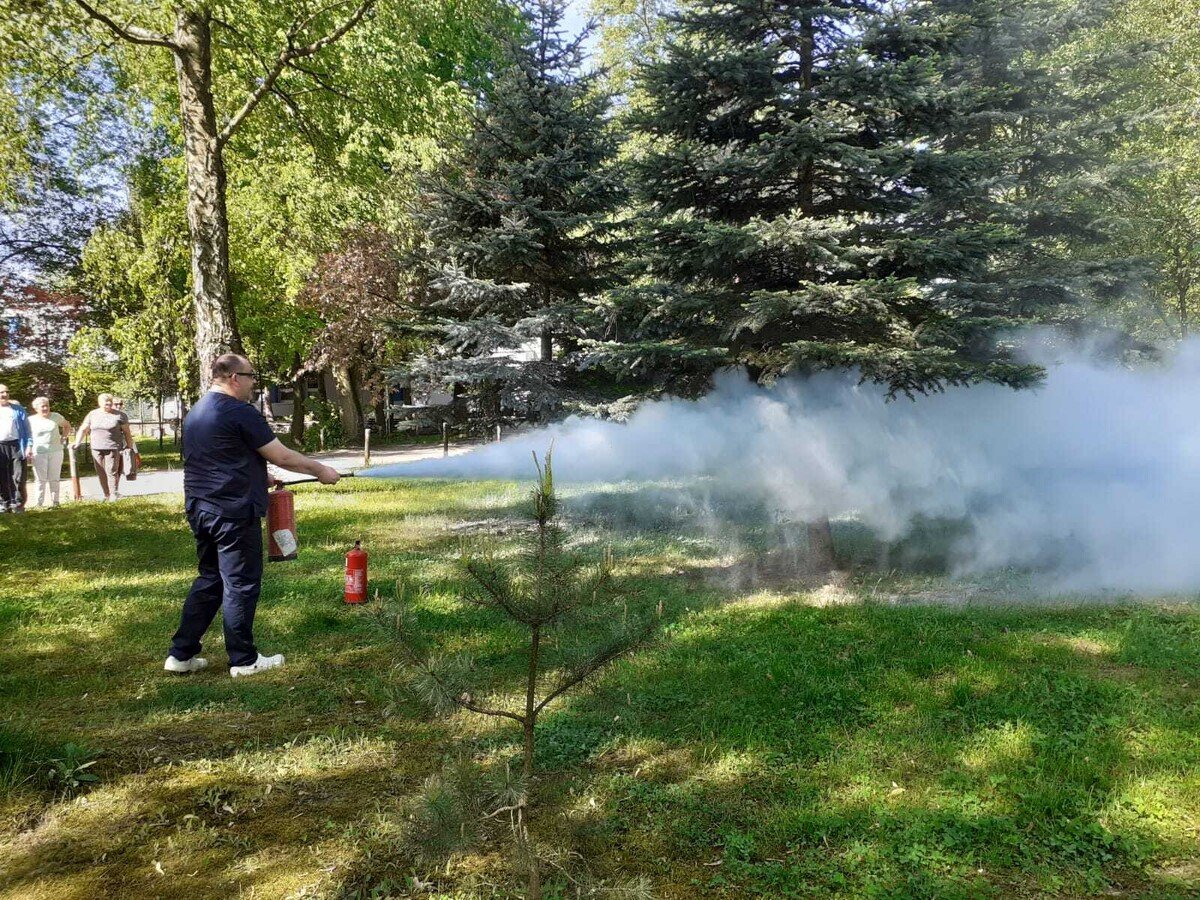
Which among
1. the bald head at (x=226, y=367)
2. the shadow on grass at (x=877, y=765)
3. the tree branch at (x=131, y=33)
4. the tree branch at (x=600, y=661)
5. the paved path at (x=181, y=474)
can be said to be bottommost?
the shadow on grass at (x=877, y=765)

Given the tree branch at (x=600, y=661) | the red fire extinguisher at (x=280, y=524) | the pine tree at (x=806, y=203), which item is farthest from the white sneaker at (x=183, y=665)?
the pine tree at (x=806, y=203)

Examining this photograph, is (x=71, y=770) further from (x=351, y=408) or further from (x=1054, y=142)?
(x=351, y=408)

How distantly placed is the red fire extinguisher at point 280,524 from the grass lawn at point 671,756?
0.60 meters

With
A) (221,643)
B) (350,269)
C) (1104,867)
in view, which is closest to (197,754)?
(221,643)

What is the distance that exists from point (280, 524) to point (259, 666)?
1.24 metres

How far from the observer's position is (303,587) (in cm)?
692

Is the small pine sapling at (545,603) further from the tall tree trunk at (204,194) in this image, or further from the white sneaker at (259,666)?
the tall tree trunk at (204,194)

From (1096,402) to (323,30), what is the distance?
10.9 m

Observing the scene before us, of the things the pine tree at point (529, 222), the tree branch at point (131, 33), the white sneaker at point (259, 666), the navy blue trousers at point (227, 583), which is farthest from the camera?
the pine tree at point (529, 222)

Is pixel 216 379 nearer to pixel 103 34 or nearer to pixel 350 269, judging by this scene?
pixel 103 34

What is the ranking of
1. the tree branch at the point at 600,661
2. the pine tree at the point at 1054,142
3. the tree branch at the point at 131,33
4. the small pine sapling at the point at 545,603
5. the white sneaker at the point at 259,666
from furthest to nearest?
1. the pine tree at the point at 1054,142
2. the tree branch at the point at 131,33
3. the white sneaker at the point at 259,666
4. the tree branch at the point at 600,661
5. the small pine sapling at the point at 545,603

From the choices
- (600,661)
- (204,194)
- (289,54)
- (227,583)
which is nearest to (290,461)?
(227,583)

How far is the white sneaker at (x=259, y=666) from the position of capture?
4785mm

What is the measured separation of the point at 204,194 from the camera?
877cm
